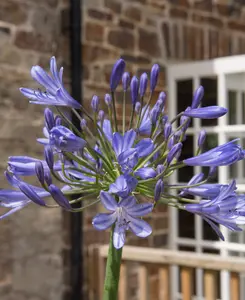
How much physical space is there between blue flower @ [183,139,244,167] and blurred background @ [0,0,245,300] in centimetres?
231

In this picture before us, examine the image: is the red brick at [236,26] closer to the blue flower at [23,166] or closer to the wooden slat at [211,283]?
the wooden slat at [211,283]

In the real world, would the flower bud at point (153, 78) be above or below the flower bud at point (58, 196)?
above

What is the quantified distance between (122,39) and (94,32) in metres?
0.26

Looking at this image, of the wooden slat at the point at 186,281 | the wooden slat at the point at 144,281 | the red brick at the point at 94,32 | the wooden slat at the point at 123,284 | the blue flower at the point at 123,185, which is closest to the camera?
the blue flower at the point at 123,185

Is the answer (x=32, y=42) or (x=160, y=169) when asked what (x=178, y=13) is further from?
(x=160, y=169)

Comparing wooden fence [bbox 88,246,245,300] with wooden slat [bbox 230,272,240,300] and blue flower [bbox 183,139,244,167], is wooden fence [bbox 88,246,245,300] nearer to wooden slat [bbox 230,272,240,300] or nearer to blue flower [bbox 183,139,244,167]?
wooden slat [bbox 230,272,240,300]

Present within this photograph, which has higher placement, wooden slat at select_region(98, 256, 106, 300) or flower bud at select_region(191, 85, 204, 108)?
flower bud at select_region(191, 85, 204, 108)

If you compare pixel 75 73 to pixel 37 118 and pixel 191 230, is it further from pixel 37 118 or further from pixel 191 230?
pixel 191 230

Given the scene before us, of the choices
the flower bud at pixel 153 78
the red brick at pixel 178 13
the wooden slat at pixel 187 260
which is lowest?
the wooden slat at pixel 187 260

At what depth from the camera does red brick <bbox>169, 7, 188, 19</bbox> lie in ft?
15.3

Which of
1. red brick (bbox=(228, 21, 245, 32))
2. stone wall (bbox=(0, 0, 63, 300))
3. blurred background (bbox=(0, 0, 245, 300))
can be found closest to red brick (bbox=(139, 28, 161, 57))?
blurred background (bbox=(0, 0, 245, 300))

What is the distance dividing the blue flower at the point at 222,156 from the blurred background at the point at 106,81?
7.59ft

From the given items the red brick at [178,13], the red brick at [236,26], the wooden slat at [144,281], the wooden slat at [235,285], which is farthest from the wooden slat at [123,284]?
the red brick at [236,26]

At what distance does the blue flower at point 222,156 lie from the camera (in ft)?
3.52
